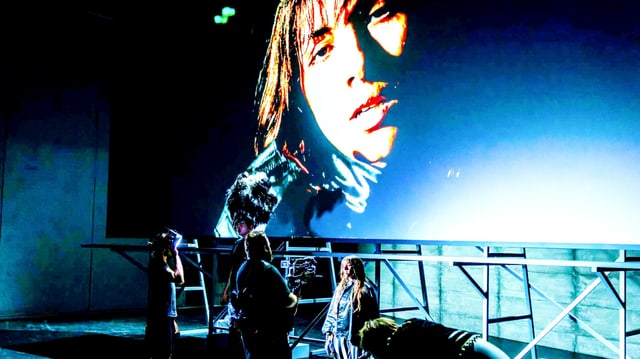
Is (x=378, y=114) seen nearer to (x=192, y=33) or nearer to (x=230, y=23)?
(x=230, y=23)

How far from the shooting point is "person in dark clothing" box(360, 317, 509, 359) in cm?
239

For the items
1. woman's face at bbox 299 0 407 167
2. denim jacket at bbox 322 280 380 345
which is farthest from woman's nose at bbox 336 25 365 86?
denim jacket at bbox 322 280 380 345

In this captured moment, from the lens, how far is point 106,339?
8086mm

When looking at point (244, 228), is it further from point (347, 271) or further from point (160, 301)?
point (347, 271)

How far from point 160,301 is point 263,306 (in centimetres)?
193

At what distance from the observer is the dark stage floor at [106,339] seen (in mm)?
6961

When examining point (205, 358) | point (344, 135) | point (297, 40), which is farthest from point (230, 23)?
point (205, 358)

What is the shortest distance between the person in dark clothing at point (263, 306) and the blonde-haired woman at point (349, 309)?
0.77m

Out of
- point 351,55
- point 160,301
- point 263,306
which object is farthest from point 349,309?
point 351,55

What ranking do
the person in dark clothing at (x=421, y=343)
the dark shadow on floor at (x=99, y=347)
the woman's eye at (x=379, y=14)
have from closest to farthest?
the person in dark clothing at (x=421, y=343) → the woman's eye at (x=379, y=14) → the dark shadow on floor at (x=99, y=347)

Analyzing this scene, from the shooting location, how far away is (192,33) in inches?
295

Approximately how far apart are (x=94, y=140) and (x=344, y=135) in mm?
6526

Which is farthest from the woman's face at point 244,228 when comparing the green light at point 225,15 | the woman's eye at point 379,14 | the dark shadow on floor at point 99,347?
the green light at point 225,15

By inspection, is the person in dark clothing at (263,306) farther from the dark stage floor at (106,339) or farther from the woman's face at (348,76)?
the dark stage floor at (106,339)
